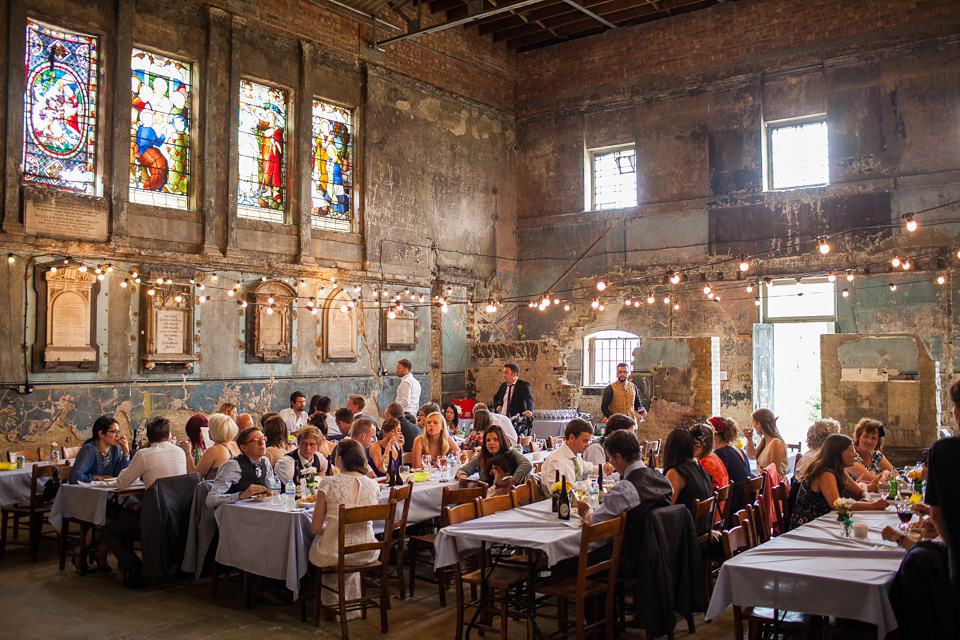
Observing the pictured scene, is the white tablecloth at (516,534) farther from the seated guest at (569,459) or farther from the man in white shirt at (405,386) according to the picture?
the man in white shirt at (405,386)

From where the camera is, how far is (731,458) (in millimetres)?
6457

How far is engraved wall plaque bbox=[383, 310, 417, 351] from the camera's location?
47.3 feet

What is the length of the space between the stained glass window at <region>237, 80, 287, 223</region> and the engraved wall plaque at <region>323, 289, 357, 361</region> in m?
1.70

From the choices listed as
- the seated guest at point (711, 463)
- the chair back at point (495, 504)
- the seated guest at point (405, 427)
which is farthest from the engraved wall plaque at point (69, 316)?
the seated guest at point (711, 463)

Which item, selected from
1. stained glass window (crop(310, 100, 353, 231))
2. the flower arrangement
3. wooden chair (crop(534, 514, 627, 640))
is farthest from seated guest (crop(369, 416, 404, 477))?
stained glass window (crop(310, 100, 353, 231))

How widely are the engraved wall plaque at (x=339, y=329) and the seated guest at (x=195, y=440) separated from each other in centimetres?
541

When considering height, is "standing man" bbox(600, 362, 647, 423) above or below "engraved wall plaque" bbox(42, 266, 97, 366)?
below

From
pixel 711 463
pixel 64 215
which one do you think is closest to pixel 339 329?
pixel 64 215

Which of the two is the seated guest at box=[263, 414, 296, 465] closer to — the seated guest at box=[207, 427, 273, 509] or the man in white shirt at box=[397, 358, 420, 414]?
the seated guest at box=[207, 427, 273, 509]

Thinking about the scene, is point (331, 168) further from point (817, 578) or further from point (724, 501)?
point (817, 578)

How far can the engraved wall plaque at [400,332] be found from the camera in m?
14.4

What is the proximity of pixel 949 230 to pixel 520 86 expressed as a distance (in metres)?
9.16

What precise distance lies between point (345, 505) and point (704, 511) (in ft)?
8.07

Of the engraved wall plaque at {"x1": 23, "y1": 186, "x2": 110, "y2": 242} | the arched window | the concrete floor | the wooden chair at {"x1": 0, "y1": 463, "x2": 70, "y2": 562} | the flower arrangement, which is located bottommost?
the concrete floor
